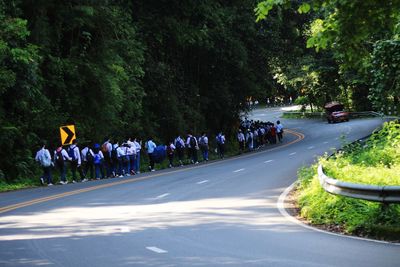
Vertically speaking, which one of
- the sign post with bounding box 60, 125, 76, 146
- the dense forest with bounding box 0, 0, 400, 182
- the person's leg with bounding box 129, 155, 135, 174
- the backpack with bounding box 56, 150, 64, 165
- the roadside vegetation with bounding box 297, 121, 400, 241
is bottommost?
the roadside vegetation with bounding box 297, 121, 400, 241

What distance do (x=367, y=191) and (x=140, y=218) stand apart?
182 inches

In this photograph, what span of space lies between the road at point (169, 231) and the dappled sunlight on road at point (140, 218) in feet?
0.06

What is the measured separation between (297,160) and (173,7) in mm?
14140

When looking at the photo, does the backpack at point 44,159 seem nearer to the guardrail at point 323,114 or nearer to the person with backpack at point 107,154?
the person with backpack at point 107,154

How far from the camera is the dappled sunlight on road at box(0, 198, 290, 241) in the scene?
11.3m

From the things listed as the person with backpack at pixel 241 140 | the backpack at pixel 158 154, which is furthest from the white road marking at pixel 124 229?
the person with backpack at pixel 241 140

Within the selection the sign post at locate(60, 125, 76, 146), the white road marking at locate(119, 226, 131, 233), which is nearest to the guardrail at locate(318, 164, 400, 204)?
the white road marking at locate(119, 226, 131, 233)

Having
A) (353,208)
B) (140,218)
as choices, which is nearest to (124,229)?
(140,218)

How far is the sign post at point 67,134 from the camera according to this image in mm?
24906

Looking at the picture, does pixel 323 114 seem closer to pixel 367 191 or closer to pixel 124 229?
pixel 367 191

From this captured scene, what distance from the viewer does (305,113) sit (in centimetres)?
7444

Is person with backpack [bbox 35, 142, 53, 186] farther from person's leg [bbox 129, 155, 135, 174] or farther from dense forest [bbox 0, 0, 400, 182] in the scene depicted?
person's leg [bbox 129, 155, 135, 174]

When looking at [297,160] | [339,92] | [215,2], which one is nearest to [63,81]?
[297,160]

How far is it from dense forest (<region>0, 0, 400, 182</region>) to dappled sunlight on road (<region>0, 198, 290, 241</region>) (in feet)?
11.4
